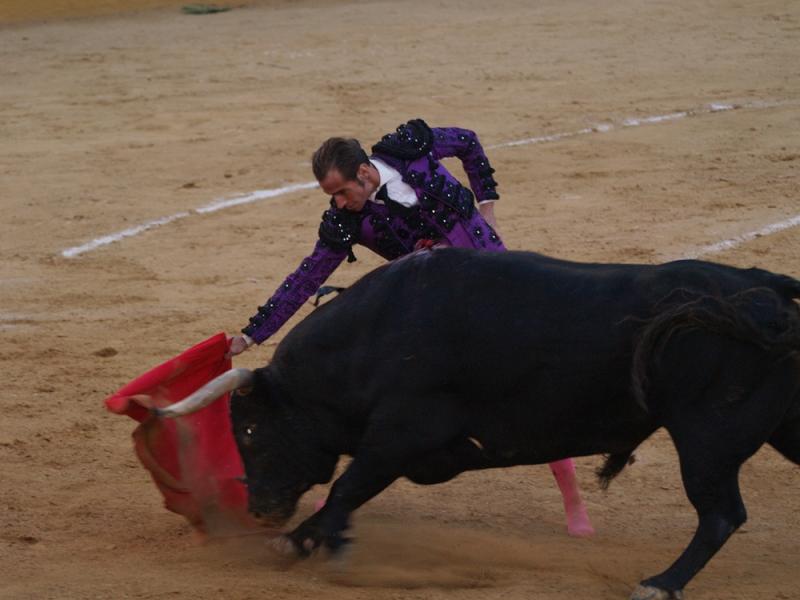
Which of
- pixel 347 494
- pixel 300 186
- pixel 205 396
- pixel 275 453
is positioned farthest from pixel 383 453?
pixel 300 186

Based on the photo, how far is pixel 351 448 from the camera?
4750mm

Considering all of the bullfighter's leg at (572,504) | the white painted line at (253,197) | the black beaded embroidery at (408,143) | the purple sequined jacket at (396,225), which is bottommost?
the white painted line at (253,197)

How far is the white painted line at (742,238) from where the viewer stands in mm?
8266

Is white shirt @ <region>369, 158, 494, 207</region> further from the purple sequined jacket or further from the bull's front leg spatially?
the bull's front leg

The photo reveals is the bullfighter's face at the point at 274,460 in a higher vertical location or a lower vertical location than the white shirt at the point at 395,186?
lower

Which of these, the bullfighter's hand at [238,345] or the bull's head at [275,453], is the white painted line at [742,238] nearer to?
the bullfighter's hand at [238,345]

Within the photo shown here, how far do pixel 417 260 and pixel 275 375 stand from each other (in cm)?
60

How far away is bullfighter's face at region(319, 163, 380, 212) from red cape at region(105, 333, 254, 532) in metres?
0.76

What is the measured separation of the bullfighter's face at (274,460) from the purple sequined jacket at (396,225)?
32 centimetres

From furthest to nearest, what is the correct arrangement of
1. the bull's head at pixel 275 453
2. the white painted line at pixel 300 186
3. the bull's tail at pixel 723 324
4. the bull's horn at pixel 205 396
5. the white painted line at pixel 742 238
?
1. the white painted line at pixel 300 186
2. the white painted line at pixel 742 238
3. the bull's head at pixel 275 453
4. the bull's horn at pixel 205 396
5. the bull's tail at pixel 723 324

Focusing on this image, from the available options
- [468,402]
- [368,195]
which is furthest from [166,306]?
[468,402]

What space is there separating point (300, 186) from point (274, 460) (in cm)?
531

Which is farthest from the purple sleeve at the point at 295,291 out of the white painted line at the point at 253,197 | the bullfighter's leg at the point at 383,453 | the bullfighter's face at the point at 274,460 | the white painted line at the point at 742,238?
the white painted line at the point at 253,197

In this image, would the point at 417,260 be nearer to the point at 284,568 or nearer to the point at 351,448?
the point at 351,448
